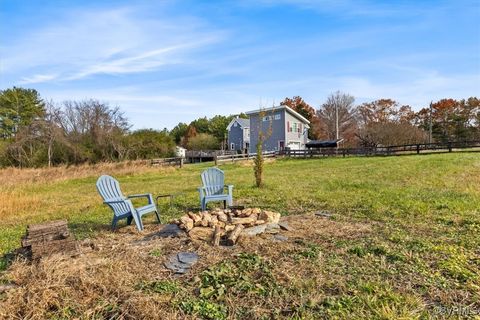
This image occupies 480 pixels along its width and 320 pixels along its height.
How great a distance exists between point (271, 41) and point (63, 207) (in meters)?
9.26

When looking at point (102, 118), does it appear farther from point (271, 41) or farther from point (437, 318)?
point (437, 318)

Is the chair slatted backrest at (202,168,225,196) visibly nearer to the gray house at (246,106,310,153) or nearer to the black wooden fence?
the black wooden fence

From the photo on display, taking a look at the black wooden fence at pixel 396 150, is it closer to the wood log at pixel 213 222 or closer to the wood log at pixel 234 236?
the wood log at pixel 213 222

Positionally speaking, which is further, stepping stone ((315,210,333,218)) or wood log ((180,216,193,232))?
stepping stone ((315,210,333,218))

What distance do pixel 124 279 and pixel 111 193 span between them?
8.83 ft

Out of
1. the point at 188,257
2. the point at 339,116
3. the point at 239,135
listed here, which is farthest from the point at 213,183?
the point at 339,116

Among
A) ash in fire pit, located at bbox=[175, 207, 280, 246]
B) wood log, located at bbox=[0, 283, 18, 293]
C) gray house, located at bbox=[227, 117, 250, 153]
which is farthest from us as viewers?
gray house, located at bbox=[227, 117, 250, 153]

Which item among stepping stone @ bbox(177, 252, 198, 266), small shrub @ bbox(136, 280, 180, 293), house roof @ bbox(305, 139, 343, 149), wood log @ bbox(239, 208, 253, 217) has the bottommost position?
small shrub @ bbox(136, 280, 180, 293)

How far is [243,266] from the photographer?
10.1ft

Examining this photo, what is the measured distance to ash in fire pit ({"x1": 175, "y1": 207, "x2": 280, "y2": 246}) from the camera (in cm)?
384

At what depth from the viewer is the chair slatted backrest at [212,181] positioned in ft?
19.8

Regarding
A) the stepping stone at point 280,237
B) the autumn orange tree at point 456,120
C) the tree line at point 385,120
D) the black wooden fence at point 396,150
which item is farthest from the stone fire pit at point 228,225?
the autumn orange tree at point 456,120

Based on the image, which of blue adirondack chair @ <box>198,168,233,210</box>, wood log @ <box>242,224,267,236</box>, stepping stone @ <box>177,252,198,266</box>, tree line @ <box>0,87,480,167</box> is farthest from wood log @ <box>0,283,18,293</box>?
tree line @ <box>0,87,480,167</box>

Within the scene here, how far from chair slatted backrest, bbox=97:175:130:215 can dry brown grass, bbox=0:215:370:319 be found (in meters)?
0.93
